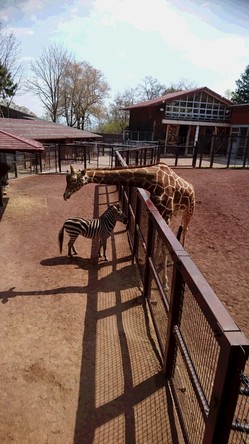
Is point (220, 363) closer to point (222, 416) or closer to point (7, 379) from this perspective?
point (222, 416)

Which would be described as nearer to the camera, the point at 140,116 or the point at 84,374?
the point at 84,374

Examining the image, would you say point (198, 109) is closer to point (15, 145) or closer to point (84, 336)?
point (15, 145)

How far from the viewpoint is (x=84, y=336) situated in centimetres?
355

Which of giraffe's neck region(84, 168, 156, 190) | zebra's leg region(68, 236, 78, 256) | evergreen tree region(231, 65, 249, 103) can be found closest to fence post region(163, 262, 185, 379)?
giraffe's neck region(84, 168, 156, 190)

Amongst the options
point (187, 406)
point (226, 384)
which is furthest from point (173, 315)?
point (226, 384)

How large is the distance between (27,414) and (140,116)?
32.5 metres

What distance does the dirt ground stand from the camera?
99.1 inches

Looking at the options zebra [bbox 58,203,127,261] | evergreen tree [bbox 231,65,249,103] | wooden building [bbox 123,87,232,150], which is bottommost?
zebra [bbox 58,203,127,261]

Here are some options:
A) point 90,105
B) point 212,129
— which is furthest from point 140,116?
point 90,105

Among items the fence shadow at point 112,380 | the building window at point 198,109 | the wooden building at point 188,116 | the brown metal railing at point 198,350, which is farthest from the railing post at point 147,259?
the building window at point 198,109

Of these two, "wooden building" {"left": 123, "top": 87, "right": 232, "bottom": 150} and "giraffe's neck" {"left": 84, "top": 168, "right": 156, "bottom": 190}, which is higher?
"wooden building" {"left": 123, "top": 87, "right": 232, "bottom": 150}

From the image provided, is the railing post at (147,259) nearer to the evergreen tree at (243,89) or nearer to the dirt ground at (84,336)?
the dirt ground at (84,336)

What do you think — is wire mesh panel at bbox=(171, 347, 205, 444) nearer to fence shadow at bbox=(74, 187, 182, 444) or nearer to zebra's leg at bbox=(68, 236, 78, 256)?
fence shadow at bbox=(74, 187, 182, 444)

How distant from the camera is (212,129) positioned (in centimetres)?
2941
